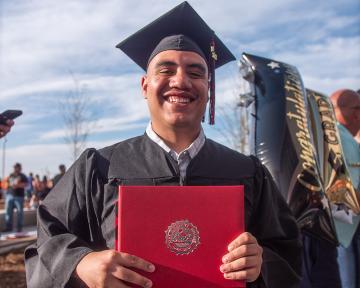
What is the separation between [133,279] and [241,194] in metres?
0.46

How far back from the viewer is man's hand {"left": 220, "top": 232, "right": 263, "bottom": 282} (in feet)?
4.81

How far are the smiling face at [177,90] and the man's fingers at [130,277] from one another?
2.11 ft

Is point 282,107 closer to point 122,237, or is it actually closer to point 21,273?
point 122,237

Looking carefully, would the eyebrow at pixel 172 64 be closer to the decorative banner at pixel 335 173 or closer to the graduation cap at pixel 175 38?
the graduation cap at pixel 175 38

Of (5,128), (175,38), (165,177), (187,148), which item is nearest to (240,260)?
(165,177)

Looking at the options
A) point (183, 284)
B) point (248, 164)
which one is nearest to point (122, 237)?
point (183, 284)

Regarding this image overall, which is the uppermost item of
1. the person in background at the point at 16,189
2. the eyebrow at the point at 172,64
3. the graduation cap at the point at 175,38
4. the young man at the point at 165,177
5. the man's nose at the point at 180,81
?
the person in background at the point at 16,189

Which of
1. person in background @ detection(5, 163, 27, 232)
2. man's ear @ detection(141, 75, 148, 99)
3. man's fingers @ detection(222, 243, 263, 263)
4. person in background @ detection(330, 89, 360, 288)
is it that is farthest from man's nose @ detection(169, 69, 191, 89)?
person in background @ detection(5, 163, 27, 232)

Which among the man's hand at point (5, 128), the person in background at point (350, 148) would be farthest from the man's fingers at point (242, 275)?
the man's hand at point (5, 128)

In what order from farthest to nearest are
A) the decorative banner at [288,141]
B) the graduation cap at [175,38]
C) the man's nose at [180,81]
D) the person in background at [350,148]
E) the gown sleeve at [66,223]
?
the person in background at [350,148] < the decorative banner at [288,141] < the graduation cap at [175,38] < the man's nose at [180,81] < the gown sleeve at [66,223]

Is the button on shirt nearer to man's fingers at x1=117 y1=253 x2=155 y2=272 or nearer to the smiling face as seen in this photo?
the smiling face

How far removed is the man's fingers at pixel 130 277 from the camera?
140 centimetres

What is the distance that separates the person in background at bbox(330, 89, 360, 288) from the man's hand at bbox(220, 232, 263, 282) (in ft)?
7.56

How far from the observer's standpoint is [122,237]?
1453mm
